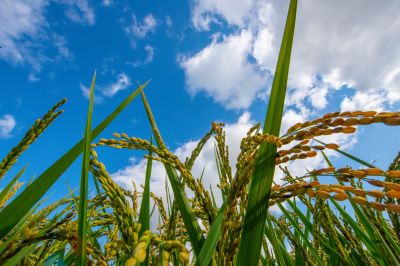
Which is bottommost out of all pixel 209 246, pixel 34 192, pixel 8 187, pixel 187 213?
pixel 209 246

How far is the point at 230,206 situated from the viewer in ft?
3.12

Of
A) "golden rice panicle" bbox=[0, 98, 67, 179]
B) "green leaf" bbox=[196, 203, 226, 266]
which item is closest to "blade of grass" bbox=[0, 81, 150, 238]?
"golden rice panicle" bbox=[0, 98, 67, 179]

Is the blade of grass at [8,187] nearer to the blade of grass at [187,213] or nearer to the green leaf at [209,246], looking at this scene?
the blade of grass at [187,213]

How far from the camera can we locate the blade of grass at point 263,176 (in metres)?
0.95

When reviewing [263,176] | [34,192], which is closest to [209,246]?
[263,176]

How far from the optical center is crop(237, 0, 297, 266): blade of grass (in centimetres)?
95

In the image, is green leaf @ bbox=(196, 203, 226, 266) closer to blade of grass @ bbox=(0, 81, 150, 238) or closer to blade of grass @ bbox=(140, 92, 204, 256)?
blade of grass @ bbox=(140, 92, 204, 256)

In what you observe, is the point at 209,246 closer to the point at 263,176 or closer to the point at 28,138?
the point at 263,176

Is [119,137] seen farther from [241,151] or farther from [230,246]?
[230,246]

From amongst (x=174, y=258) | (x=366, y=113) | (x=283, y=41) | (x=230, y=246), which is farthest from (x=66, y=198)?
(x=366, y=113)

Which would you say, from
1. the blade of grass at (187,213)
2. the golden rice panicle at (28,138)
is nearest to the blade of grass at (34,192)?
the golden rice panicle at (28,138)

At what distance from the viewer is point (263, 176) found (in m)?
1.01

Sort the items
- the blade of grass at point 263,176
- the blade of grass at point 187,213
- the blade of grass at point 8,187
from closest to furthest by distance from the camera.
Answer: the blade of grass at point 263,176 → the blade of grass at point 187,213 → the blade of grass at point 8,187

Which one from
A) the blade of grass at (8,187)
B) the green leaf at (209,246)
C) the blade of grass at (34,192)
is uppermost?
the blade of grass at (8,187)
